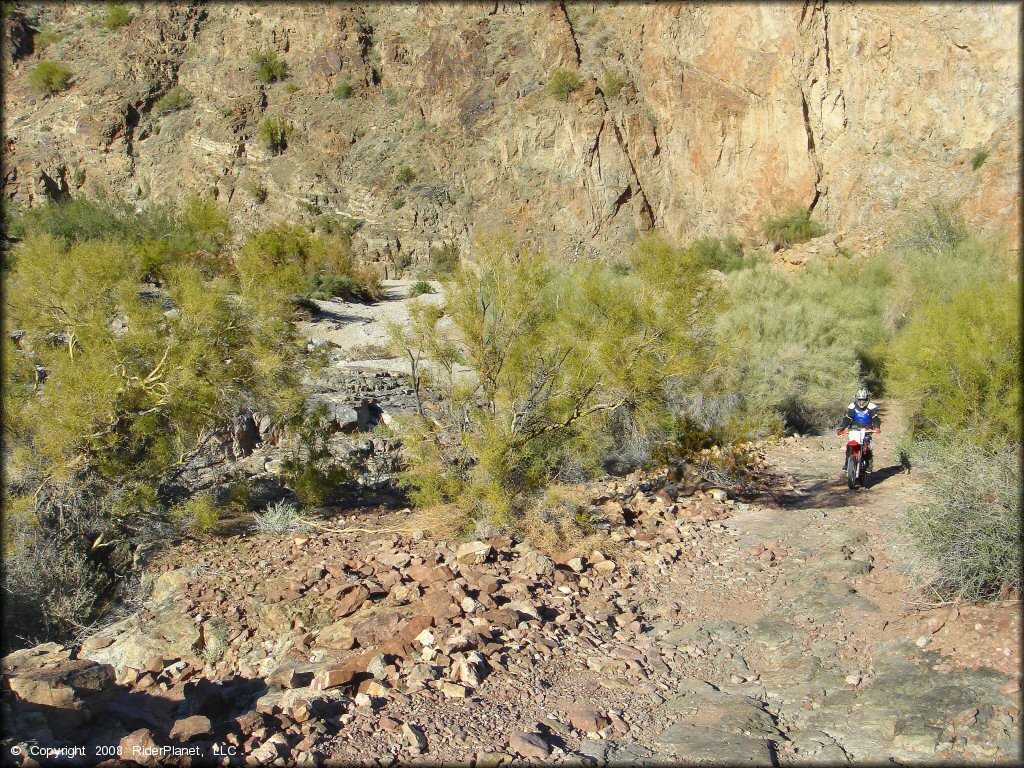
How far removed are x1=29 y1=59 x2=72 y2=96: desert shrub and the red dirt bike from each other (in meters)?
54.8

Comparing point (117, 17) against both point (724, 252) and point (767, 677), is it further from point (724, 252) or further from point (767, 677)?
point (767, 677)

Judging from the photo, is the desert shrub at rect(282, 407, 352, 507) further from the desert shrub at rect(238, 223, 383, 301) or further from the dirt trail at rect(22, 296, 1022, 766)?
the desert shrub at rect(238, 223, 383, 301)

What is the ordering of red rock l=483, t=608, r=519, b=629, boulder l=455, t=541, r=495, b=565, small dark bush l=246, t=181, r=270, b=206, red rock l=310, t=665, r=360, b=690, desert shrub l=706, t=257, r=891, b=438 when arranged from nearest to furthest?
red rock l=310, t=665, r=360, b=690 → red rock l=483, t=608, r=519, b=629 → boulder l=455, t=541, r=495, b=565 → desert shrub l=706, t=257, r=891, b=438 → small dark bush l=246, t=181, r=270, b=206

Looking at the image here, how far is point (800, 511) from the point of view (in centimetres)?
868

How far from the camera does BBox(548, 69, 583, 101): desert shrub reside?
35875 mm

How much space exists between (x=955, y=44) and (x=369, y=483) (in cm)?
2466

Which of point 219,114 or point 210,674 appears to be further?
point 219,114

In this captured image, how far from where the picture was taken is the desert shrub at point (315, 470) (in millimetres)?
8602

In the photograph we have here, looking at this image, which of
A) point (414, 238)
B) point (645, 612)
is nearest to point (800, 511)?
point (645, 612)

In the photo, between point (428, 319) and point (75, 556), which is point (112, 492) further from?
point (428, 319)

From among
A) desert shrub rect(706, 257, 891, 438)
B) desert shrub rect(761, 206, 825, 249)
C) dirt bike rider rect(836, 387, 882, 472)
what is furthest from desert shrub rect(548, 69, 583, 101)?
dirt bike rider rect(836, 387, 882, 472)

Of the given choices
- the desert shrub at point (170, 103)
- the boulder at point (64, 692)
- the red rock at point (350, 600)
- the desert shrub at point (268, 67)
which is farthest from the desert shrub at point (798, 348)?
the desert shrub at point (170, 103)

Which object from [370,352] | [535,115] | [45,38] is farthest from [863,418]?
[45,38]

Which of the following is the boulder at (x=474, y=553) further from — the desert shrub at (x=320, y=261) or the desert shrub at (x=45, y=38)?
the desert shrub at (x=45, y=38)
